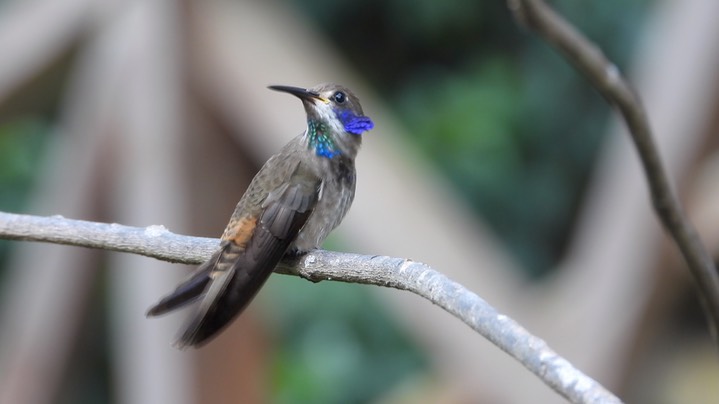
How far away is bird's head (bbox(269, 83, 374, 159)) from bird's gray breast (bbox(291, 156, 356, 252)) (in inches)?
1.0

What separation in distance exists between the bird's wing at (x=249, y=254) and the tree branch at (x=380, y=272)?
50mm

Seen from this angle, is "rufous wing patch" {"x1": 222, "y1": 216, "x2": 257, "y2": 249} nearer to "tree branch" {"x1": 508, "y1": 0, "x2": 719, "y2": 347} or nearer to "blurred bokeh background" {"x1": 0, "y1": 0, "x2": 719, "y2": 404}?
"tree branch" {"x1": 508, "y1": 0, "x2": 719, "y2": 347}

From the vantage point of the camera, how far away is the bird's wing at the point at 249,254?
1878 millimetres

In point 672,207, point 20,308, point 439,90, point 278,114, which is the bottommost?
point 20,308

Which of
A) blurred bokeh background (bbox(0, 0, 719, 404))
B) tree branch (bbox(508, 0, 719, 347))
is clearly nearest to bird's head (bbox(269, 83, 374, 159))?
tree branch (bbox(508, 0, 719, 347))

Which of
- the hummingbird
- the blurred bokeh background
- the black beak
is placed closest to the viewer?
the hummingbird

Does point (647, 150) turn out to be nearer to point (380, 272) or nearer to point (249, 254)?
point (380, 272)

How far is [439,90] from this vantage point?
6031 millimetres

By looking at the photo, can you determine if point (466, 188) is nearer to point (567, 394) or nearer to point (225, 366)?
point (225, 366)

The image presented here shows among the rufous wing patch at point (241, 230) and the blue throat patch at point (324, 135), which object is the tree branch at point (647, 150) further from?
the rufous wing patch at point (241, 230)

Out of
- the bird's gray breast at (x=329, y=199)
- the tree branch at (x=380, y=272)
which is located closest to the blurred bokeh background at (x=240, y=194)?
the bird's gray breast at (x=329, y=199)

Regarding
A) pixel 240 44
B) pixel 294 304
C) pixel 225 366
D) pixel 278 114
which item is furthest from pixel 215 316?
pixel 294 304

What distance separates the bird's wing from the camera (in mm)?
1878

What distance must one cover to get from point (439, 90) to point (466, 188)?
0.58 metres
